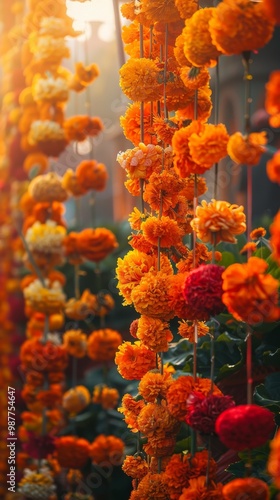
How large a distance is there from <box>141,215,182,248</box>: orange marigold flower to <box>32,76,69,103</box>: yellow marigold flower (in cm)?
123

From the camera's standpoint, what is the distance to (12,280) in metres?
4.08

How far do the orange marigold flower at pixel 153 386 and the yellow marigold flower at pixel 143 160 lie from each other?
431mm

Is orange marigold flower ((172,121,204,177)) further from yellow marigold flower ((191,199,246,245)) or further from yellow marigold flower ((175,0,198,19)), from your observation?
yellow marigold flower ((175,0,198,19))

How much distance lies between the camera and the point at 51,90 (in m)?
2.76

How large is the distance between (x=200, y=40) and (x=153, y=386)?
0.71 m

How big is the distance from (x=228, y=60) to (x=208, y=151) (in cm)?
537

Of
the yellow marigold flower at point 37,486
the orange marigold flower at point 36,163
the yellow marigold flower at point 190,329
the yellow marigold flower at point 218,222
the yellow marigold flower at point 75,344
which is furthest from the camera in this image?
the orange marigold flower at point 36,163

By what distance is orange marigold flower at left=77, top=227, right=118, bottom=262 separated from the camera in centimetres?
276

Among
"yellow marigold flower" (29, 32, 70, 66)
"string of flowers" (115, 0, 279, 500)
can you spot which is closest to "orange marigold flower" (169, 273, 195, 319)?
"string of flowers" (115, 0, 279, 500)

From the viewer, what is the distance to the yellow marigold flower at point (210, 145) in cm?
143

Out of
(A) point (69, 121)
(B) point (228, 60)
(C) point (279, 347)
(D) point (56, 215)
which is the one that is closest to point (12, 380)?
(D) point (56, 215)

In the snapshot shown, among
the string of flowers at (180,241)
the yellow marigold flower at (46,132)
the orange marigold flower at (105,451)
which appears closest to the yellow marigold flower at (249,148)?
the string of flowers at (180,241)

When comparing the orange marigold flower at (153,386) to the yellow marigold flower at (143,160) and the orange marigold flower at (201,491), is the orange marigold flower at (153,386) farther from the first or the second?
the yellow marigold flower at (143,160)

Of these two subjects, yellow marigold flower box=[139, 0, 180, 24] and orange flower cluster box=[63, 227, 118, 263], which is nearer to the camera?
yellow marigold flower box=[139, 0, 180, 24]
